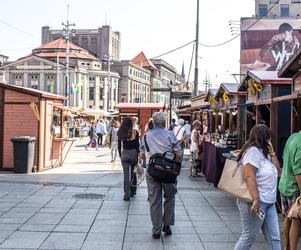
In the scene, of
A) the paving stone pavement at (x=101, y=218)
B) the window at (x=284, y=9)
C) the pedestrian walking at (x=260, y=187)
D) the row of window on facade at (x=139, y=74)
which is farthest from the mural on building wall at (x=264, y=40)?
the row of window on facade at (x=139, y=74)

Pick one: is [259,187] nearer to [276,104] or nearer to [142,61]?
[276,104]

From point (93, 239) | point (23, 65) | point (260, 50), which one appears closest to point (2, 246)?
point (93, 239)

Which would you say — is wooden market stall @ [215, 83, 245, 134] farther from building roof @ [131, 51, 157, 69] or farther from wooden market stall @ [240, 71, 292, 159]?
building roof @ [131, 51, 157, 69]

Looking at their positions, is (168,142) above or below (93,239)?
above

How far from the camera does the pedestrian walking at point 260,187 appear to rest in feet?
16.7

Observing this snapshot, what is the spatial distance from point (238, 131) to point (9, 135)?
6.44 m

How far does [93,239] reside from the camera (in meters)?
6.84

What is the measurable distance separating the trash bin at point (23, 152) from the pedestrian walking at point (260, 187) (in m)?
9.60

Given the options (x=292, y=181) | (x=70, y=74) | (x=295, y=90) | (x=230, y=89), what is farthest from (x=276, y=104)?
(x=70, y=74)

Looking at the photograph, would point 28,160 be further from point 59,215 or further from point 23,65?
point 23,65

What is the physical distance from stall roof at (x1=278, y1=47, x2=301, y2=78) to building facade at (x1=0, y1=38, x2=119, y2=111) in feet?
285

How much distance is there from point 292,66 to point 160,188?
3.38 metres

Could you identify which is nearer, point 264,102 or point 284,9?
point 264,102

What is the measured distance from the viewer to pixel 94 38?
134 metres
